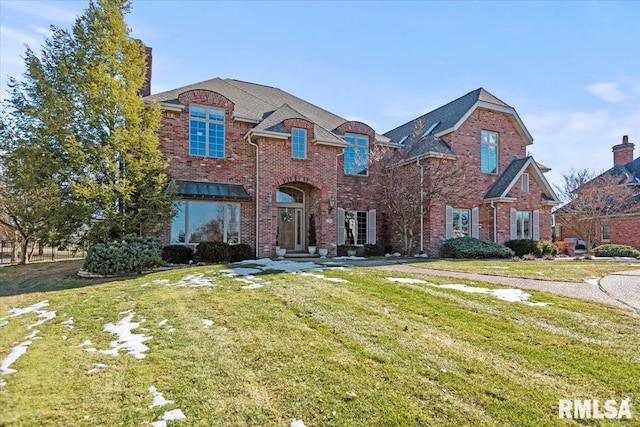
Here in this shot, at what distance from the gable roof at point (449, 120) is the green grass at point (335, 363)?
13.2m

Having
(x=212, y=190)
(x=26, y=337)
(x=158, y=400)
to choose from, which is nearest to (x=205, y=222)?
(x=212, y=190)

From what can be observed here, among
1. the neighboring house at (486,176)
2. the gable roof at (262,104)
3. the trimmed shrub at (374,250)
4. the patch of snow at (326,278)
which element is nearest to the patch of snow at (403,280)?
the patch of snow at (326,278)

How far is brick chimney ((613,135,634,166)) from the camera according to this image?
30453mm

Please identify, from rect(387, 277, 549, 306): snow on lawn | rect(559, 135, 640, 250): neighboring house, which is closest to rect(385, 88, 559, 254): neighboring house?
rect(559, 135, 640, 250): neighboring house

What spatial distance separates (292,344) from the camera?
4.54 meters

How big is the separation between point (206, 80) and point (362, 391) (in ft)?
60.7

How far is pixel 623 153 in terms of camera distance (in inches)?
1211

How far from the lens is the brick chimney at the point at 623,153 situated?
30453 millimetres

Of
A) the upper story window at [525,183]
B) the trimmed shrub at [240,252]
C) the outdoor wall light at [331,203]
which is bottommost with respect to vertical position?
the trimmed shrub at [240,252]

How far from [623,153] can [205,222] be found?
113 ft

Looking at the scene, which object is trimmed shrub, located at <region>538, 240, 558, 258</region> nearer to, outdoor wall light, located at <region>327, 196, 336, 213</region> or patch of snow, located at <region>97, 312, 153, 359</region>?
outdoor wall light, located at <region>327, 196, 336, 213</region>

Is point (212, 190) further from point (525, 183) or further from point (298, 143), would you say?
point (525, 183)

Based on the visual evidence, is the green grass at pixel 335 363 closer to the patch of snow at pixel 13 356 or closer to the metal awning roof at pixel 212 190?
the patch of snow at pixel 13 356

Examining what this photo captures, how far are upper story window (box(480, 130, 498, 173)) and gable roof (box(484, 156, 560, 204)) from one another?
30.3 inches
